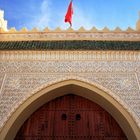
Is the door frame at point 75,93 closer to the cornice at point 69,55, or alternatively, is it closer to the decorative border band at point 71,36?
the cornice at point 69,55

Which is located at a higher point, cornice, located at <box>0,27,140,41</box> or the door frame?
cornice, located at <box>0,27,140,41</box>

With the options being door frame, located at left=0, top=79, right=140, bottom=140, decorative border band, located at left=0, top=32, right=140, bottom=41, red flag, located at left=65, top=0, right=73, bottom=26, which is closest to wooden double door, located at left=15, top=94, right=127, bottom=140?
door frame, located at left=0, top=79, right=140, bottom=140

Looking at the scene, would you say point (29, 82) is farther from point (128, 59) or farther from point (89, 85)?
point (128, 59)

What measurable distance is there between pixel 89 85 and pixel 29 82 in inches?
30.1

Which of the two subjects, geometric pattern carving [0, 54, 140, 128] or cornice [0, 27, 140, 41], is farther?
cornice [0, 27, 140, 41]

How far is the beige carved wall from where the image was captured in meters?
3.36

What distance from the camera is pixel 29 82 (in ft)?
11.5

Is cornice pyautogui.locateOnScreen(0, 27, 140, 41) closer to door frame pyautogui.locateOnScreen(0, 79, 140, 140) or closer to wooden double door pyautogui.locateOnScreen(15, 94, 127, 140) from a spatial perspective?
door frame pyautogui.locateOnScreen(0, 79, 140, 140)

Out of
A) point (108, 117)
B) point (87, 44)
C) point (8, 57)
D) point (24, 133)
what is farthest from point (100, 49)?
point (24, 133)

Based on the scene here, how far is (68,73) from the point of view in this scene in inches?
140

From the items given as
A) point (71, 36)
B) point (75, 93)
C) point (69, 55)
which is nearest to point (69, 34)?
point (71, 36)

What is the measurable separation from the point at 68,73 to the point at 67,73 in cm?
1

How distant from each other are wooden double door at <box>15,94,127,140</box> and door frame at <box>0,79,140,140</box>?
0.08m

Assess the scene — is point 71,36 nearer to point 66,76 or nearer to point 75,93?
point 66,76
